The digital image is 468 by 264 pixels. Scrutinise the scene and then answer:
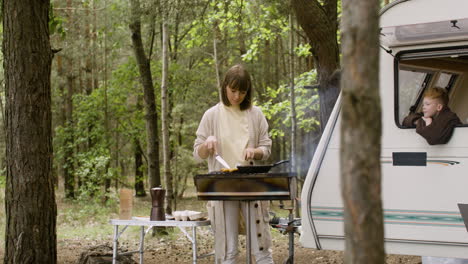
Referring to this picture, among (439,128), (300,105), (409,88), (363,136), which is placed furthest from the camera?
(300,105)

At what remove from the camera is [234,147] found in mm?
4953

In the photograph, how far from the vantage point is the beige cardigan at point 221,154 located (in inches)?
190

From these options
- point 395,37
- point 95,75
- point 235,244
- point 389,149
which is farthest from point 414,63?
point 95,75

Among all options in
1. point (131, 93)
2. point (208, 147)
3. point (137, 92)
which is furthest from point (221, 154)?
point (131, 93)

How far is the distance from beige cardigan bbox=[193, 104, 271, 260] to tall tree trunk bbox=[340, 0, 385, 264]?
2.97 metres

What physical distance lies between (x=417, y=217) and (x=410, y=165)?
37 centimetres

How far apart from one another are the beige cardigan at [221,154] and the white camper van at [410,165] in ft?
1.04

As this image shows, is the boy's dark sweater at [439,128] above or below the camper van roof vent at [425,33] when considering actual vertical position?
below

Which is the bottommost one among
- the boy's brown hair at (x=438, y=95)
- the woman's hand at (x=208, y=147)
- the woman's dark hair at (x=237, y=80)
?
the woman's hand at (x=208, y=147)

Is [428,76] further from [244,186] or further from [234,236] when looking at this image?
[234,236]

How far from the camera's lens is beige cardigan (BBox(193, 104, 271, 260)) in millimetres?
4816

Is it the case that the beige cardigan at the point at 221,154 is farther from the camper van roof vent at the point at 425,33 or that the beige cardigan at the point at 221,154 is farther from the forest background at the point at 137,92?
the forest background at the point at 137,92

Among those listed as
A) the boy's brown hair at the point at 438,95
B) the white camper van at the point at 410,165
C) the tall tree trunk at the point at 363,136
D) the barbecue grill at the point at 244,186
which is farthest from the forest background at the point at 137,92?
the tall tree trunk at the point at 363,136

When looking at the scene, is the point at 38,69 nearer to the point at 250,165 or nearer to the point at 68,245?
the point at 250,165
